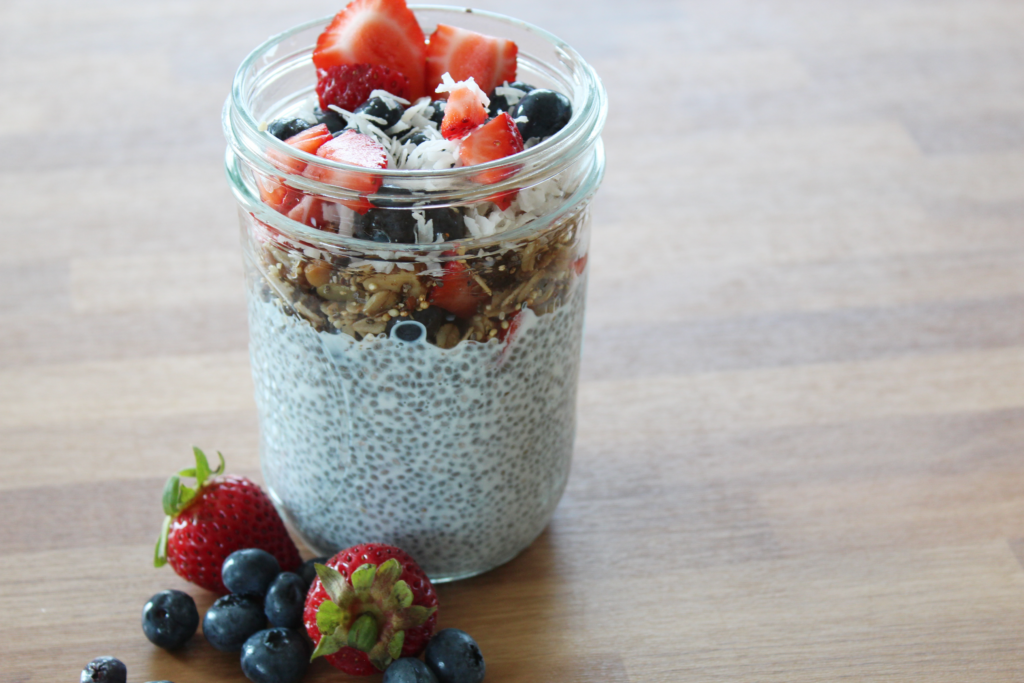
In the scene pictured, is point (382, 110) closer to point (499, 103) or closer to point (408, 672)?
point (499, 103)

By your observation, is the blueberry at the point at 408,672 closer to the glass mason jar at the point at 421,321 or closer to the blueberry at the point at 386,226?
the glass mason jar at the point at 421,321

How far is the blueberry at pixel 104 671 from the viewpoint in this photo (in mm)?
754

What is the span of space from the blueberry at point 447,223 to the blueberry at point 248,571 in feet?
0.97

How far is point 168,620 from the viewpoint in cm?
80

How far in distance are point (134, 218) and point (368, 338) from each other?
631 mm

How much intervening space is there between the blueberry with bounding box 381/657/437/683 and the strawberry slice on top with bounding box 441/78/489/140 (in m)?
0.36

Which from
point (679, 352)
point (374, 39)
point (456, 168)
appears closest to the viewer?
point (456, 168)

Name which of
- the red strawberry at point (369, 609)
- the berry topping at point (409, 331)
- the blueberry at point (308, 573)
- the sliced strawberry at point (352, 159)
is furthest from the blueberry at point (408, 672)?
the sliced strawberry at point (352, 159)

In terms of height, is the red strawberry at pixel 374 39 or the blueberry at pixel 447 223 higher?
the red strawberry at pixel 374 39

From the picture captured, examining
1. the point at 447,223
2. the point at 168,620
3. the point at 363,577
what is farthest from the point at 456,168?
the point at 168,620

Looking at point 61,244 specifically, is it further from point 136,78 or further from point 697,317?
point 697,317

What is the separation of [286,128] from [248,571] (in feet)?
1.08

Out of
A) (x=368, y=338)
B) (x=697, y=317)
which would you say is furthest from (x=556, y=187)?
(x=697, y=317)

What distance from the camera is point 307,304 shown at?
2.40 feet
